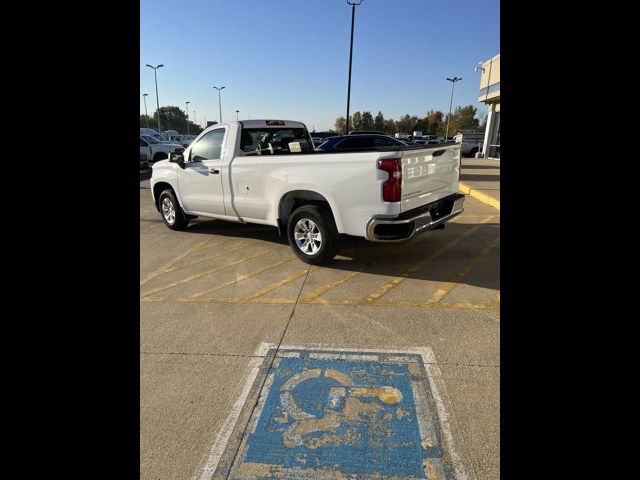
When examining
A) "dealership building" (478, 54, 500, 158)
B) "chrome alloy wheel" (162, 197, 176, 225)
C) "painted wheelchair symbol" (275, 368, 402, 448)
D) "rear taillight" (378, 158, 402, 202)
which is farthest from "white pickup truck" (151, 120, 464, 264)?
"dealership building" (478, 54, 500, 158)

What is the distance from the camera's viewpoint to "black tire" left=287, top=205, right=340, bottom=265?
212 inches

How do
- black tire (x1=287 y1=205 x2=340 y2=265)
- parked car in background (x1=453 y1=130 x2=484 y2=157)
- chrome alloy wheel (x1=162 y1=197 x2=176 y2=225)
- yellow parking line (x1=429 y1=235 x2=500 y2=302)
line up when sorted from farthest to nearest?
parked car in background (x1=453 y1=130 x2=484 y2=157), chrome alloy wheel (x1=162 y1=197 x2=176 y2=225), black tire (x1=287 y1=205 x2=340 y2=265), yellow parking line (x1=429 y1=235 x2=500 y2=302)

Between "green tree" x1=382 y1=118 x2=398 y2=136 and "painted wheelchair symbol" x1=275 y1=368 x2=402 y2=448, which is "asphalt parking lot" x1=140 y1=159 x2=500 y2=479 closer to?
"painted wheelchair symbol" x1=275 y1=368 x2=402 y2=448

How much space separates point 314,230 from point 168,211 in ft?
12.6

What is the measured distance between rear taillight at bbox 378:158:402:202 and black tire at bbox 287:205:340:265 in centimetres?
94

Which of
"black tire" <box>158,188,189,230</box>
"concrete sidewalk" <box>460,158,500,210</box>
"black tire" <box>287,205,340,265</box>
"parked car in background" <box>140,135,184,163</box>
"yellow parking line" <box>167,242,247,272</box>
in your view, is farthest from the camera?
"parked car in background" <box>140,135,184,163</box>

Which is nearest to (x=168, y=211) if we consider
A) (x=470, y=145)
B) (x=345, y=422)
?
(x=345, y=422)

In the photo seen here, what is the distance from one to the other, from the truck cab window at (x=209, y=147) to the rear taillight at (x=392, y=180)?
3115 mm

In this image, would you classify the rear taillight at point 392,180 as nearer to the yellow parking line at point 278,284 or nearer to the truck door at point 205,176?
the yellow parking line at point 278,284

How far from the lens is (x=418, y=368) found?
3.13 metres

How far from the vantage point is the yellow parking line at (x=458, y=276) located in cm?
456

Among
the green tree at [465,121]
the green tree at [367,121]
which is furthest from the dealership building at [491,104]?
the green tree at [367,121]

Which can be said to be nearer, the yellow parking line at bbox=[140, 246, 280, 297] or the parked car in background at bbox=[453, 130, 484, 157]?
the yellow parking line at bbox=[140, 246, 280, 297]
